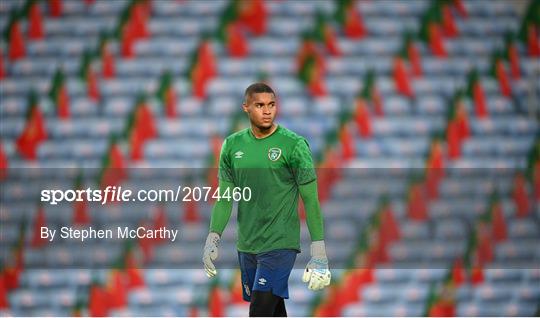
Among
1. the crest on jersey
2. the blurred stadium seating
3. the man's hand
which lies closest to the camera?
the crest on jersey

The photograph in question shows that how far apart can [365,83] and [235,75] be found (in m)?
0.61

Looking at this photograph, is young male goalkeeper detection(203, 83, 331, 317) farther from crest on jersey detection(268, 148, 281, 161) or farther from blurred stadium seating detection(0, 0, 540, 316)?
blurred stadium seating detection(0, 0, 540, 316)

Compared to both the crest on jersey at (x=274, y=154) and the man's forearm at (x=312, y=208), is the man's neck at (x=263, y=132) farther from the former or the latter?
the man's forearm at (x=312, y=208)

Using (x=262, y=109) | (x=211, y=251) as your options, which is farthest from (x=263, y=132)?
(x=211, y=251)

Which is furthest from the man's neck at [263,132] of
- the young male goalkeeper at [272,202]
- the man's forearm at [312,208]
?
the man's forearm at [312,208]

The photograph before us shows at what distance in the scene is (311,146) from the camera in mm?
4961

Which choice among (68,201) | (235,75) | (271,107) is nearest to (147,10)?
(235,75)

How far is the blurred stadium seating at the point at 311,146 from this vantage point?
4.85 m

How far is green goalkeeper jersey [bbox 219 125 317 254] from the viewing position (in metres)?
2.84

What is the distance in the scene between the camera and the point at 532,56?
5273 millimetres

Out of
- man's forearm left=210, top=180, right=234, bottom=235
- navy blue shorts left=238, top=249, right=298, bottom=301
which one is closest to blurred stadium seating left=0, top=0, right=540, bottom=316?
man's forearm left=210, top=180, right=234, bottom=235

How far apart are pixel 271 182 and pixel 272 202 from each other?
0.05m

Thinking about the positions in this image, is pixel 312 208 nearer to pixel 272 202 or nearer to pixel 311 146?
pixel 272 202

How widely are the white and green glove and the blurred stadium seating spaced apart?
186 centimetres
